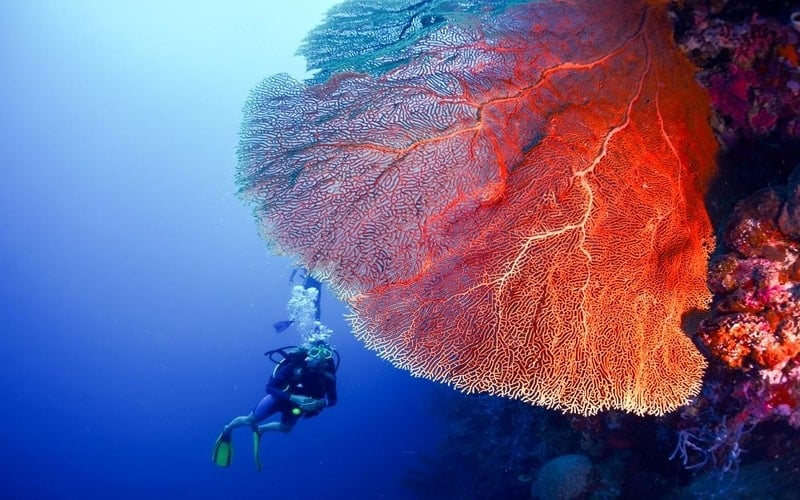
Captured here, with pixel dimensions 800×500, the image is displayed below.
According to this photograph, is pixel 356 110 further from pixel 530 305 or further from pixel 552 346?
pixel 552 346

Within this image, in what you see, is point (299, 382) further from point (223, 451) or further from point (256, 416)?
point (223, 451)

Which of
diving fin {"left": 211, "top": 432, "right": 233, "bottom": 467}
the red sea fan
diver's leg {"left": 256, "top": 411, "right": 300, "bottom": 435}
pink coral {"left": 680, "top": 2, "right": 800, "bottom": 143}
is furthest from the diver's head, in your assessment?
pink coral {"left": 680, "top": 2, "right": 800, "bottom": 143}

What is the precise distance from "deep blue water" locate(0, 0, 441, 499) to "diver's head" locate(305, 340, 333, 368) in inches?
979

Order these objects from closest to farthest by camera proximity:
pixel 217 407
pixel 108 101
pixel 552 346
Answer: pixel 552 346, pixel 217 407, pixel 108 101

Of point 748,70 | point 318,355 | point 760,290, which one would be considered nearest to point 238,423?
point 318,355

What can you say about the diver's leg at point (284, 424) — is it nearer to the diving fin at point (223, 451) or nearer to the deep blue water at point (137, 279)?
the diving fin at point (223, 451)

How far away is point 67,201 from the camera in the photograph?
77812 mm

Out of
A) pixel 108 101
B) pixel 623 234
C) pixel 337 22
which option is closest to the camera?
pixel 623 234

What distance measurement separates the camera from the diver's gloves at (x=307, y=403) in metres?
7.55

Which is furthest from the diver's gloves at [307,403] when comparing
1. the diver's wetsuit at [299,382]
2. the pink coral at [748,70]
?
the pink coral at [748,70]

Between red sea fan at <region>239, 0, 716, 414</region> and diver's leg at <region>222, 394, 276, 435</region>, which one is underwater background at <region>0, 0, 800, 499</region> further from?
diver's leg at <region>222, 394, 276, 435</region>

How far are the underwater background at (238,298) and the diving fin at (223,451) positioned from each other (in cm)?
566

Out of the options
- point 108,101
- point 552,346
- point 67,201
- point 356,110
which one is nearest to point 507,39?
point 356,110

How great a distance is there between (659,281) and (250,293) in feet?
286
